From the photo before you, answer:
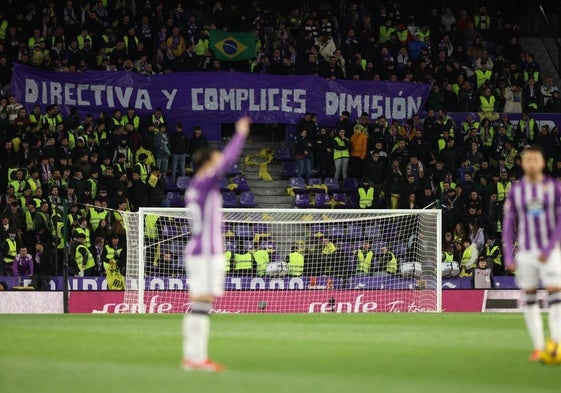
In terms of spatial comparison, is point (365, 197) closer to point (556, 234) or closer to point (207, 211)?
point (556, 234)

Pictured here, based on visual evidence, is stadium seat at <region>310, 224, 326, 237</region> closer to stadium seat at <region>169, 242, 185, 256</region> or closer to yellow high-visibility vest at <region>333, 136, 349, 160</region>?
stadium seat at <region>169, 242, 185, 256</region>

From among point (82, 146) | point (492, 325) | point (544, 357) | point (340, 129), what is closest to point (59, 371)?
point (544, 357)

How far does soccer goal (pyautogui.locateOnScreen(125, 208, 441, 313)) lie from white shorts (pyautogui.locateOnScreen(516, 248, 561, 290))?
11962 mm

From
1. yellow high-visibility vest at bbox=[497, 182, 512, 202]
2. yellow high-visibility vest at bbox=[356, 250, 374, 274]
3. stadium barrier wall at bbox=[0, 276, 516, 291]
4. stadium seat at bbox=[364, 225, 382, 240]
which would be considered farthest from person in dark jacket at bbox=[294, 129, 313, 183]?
stadium barrier wall at bbox=[0, 276, 516, 291]

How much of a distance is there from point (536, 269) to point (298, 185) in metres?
18.5

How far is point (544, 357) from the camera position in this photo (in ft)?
37.6

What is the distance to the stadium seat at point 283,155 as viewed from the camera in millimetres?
31203

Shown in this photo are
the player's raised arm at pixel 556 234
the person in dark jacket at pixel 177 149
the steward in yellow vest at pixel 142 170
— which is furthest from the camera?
the person in dark jacket at pixel 177 149

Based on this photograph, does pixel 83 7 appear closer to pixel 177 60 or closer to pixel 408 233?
pixel 177 60

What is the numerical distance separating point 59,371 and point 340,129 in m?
20.4

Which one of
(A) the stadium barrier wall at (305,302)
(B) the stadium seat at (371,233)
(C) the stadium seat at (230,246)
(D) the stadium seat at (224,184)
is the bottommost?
(A) the stadium barrier wall at (305,302)

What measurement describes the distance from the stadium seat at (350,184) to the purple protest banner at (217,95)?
1.82 meters

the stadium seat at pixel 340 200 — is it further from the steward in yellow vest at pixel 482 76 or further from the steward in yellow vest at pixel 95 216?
the steward in yellow vest at pixel 482 76

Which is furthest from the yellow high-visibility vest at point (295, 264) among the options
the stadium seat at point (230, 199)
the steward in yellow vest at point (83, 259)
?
the stadium seat at point (230, 199)
